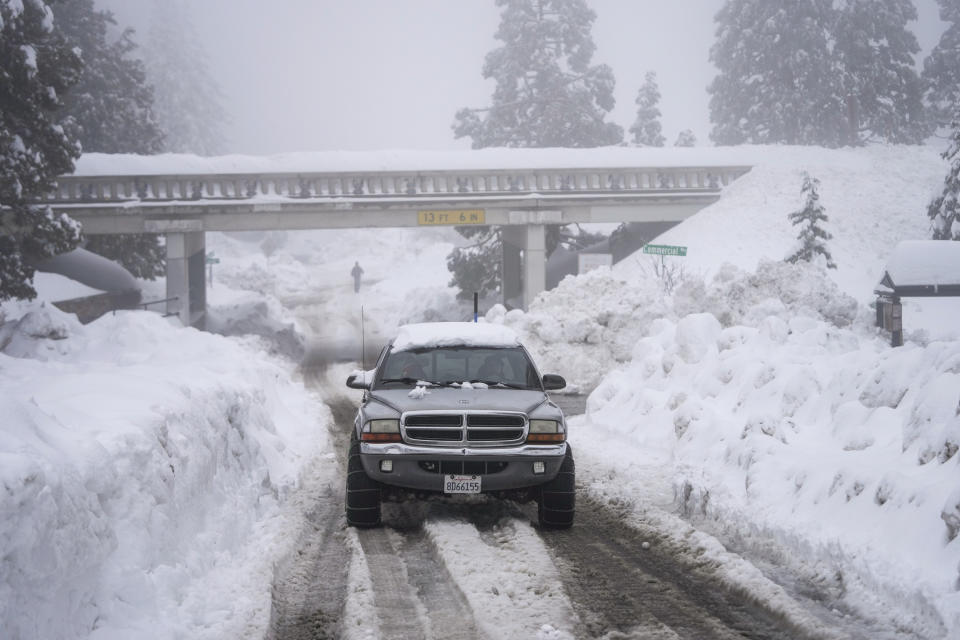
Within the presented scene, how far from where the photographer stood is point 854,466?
732 cm

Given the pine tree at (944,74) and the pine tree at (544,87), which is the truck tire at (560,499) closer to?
the pine tree at (544,87)

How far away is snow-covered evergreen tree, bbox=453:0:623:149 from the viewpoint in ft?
176

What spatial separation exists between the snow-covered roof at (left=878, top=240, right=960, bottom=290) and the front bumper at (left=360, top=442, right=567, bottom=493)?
1459 centimetres

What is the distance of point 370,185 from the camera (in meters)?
33.4

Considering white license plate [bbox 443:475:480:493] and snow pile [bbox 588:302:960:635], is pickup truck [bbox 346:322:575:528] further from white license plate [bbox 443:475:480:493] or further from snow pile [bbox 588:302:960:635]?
snow pile [bbox 588:302:960:635]

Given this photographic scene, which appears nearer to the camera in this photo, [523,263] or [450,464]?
[450,464]

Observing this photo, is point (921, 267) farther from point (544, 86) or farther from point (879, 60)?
point (879, 60)

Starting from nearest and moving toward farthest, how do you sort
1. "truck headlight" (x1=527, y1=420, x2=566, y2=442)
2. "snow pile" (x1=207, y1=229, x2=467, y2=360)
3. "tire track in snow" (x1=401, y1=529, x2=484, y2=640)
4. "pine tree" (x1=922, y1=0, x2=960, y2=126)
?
"tire track in snow" (x1=401, y1=529, x2=484, y2=640) → "truck headlight" (x1=527, y1=420, x2=566, y2=442) → "snow pile" (x1=207, y1=229, x2=467, y2=360) → "pine tree" (x1=922, y1=0, x2=960, y2=126)

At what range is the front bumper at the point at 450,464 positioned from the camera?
7793 millimetres

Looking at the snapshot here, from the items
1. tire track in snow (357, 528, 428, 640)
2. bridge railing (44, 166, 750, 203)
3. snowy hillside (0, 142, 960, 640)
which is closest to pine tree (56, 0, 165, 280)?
bridge railing (44, 166, 750, 203)

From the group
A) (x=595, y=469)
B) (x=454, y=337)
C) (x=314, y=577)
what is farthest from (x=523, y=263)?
(x=314, y=577)

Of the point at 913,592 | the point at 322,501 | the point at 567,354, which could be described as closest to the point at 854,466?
the point at 913,592

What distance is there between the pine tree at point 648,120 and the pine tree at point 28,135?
45.1 metres

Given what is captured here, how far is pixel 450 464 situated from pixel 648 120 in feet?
188
